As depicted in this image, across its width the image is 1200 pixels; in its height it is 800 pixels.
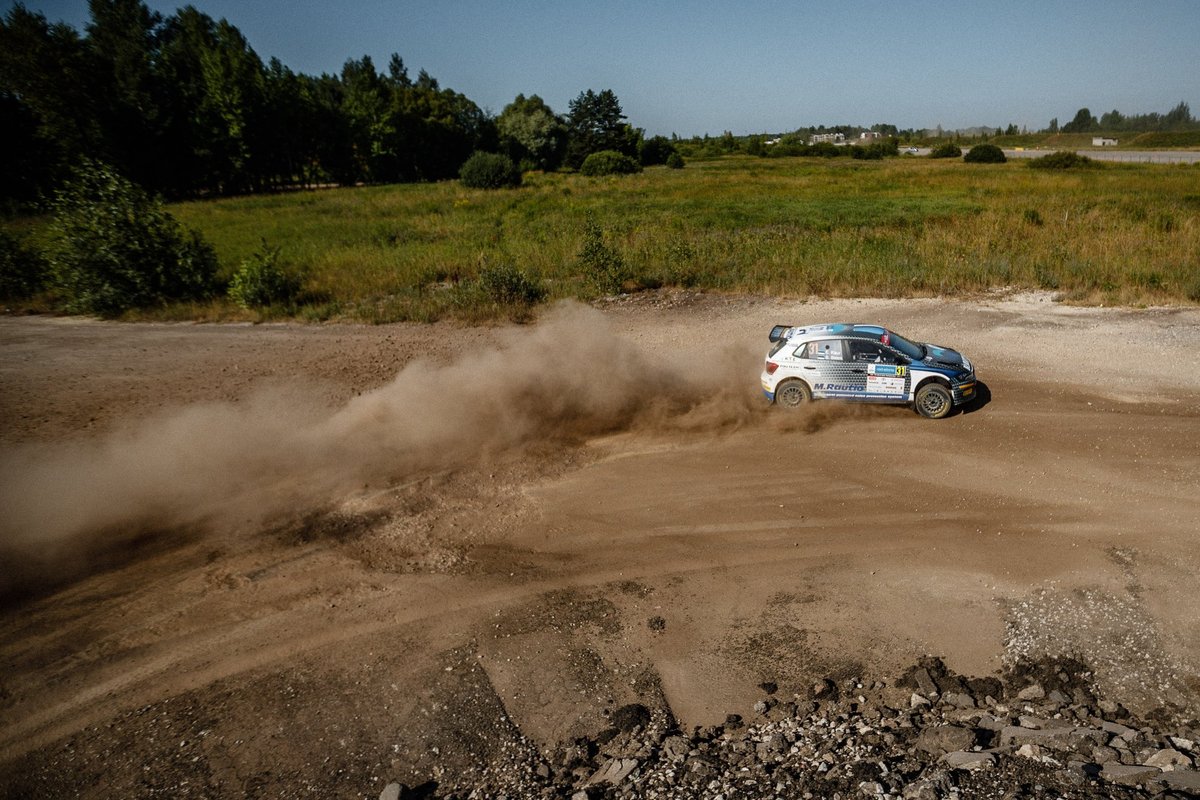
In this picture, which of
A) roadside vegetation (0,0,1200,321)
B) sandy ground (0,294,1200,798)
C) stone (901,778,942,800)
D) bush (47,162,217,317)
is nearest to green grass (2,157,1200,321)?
roadside vegetation (0,0,1200,321)

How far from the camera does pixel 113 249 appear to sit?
804 inches

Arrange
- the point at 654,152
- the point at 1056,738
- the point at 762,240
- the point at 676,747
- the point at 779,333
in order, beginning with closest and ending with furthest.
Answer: the point at 1056,738, the point at 676,747, the point at 779,333, the point at 762,240, the point at 654,152

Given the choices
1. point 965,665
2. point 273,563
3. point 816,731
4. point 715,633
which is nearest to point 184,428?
point 273,563

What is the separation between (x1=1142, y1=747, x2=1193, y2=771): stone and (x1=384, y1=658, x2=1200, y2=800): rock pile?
0.04ft

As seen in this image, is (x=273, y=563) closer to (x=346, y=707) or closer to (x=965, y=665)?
(x=346, y=707)

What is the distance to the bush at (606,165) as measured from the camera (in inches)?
2699

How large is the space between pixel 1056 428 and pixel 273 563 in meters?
14.3

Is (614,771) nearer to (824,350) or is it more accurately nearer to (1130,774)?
(1130,774)

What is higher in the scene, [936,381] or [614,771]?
[936,381]

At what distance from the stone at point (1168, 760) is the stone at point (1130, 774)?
146 millimetres

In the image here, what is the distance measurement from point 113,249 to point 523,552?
19789 millimetres

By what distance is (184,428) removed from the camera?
12.4 meters

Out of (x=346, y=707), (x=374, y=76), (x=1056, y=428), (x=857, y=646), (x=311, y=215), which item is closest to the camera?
(x=346, y=707)

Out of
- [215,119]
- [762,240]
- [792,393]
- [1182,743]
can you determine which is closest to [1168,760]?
[1182,743]
